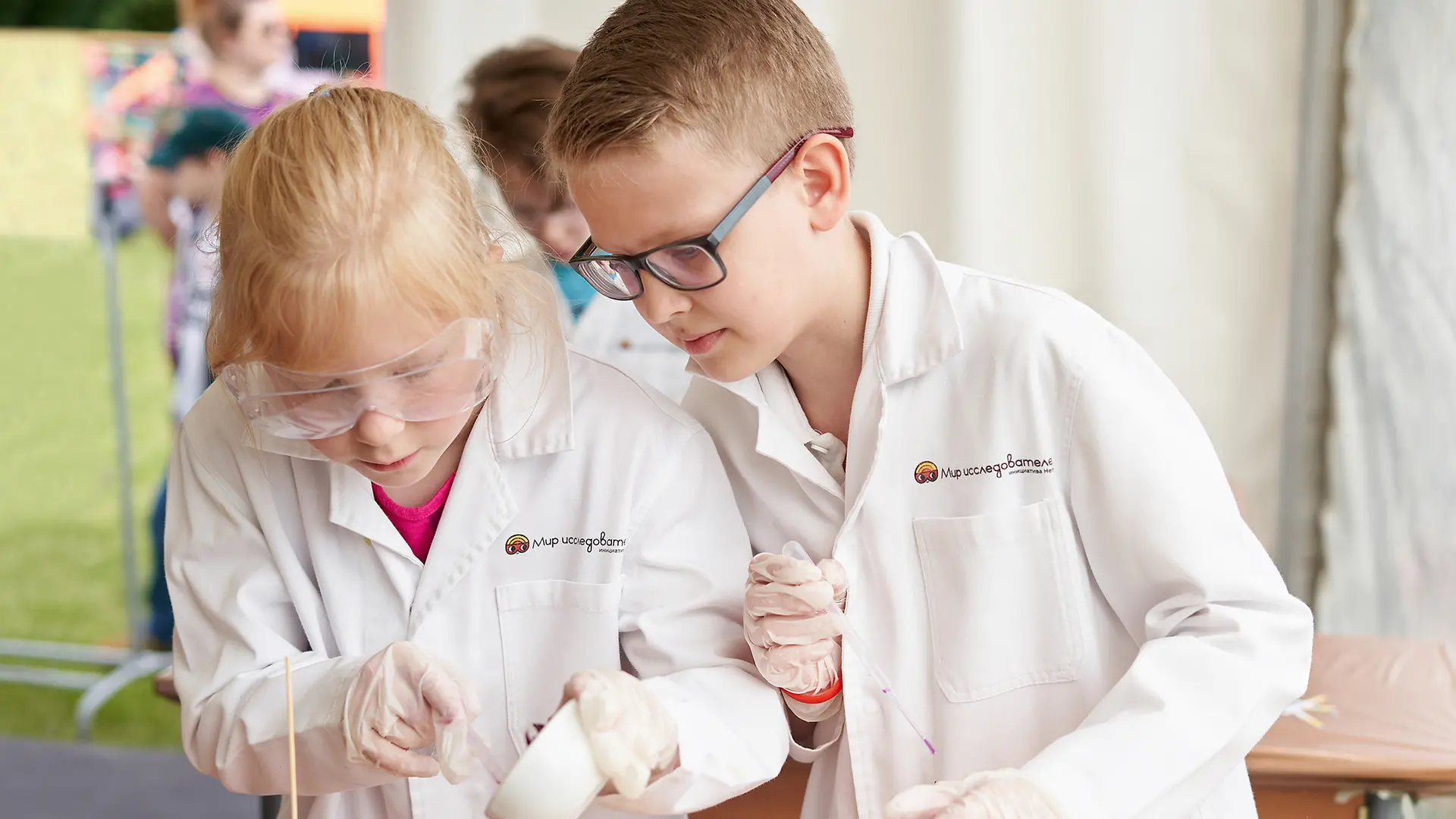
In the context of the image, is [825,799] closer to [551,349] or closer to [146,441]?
[551,349]

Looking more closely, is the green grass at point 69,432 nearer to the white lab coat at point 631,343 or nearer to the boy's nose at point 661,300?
the white lab coat at point 631,343

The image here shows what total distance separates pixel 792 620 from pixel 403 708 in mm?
450

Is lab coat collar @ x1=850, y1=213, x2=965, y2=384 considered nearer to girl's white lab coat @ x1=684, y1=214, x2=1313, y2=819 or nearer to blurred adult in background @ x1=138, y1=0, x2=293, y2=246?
girl's white lab coat @ x1=684, y1=214, x2=1313, y2=819

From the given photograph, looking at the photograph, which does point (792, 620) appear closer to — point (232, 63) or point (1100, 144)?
point (1100, 144)

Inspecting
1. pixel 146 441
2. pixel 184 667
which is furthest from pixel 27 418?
pixel 184 667

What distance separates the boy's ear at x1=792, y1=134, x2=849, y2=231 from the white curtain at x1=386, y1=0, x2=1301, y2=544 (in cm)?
161

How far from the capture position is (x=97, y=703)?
3963 mm

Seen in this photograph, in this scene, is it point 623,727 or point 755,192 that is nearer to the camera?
point 623,727

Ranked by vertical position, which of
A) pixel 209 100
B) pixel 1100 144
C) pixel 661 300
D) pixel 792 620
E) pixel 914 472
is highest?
pixel 209 100

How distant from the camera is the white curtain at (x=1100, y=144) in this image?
2836 millimetres

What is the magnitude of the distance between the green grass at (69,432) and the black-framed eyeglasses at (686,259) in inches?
170

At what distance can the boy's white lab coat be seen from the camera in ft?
4.59

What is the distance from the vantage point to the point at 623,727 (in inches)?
44.9

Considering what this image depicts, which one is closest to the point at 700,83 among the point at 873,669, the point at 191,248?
the point at 873,669
